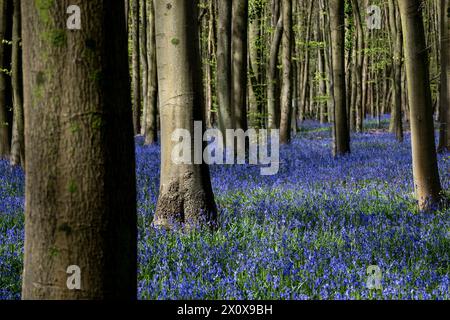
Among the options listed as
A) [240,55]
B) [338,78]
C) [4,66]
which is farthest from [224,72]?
[4,66]

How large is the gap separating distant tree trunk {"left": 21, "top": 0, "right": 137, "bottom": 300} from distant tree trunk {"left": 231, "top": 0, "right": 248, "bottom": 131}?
40.4ft

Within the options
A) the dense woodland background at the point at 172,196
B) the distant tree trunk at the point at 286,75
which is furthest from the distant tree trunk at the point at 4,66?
the distant tree trunk at the point at 286,75

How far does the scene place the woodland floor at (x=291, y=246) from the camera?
12.7ft

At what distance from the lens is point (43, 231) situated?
7.95 feet

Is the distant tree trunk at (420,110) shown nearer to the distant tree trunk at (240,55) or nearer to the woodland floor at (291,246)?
the woodland floor at (291,246)

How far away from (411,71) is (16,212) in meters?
5.67

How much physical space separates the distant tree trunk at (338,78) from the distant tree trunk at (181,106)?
8553 mm

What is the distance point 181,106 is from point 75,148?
12.1ft

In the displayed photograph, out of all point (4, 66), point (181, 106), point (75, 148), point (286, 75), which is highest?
point (286, 75)

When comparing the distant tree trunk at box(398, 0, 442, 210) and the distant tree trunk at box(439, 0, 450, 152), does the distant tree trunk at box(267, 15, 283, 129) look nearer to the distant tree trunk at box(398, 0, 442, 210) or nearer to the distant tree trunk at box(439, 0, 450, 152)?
the distant tree trunk at box(439, 0, 450, 152)

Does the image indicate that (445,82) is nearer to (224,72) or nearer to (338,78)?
(338,78)

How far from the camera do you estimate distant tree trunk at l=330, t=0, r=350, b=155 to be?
550 inches

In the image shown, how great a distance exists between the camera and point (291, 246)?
16.6 ft
